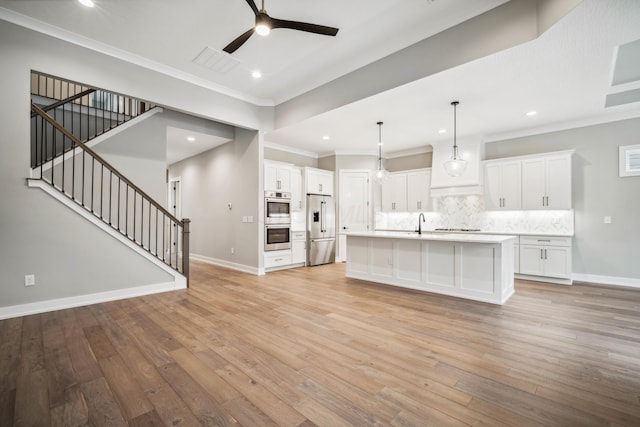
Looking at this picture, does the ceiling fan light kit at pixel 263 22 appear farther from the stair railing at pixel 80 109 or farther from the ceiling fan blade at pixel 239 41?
the stair railing at pixel 80 109

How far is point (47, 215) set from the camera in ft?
11.5

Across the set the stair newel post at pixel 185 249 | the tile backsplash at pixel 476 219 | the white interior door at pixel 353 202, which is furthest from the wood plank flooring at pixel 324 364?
the white interior door at pixel 353 202

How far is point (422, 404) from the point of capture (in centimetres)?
176

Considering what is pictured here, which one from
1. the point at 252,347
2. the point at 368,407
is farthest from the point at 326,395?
the point at 252,347

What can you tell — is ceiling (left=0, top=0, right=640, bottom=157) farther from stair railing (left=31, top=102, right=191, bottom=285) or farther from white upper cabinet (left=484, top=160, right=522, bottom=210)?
stair railing (left=31, top=102, right=191, bottom=285)

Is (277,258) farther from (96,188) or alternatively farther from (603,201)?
(603,201)

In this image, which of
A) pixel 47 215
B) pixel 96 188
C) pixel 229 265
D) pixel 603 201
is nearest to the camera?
pixel 47 215

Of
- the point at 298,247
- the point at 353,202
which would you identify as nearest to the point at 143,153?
the point at 298,247

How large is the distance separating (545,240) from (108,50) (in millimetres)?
7685

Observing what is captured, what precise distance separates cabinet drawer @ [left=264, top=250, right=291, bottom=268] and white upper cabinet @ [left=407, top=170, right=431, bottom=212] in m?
3.34

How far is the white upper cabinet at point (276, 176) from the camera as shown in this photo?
624cm

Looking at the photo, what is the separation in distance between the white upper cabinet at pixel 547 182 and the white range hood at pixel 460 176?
31.8 inches

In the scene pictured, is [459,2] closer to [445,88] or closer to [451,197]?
[445,88]

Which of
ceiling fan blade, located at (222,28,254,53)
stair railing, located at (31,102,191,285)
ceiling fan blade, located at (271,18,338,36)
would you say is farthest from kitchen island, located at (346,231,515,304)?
ceiling fan blade, located at (222,28,254,53)
